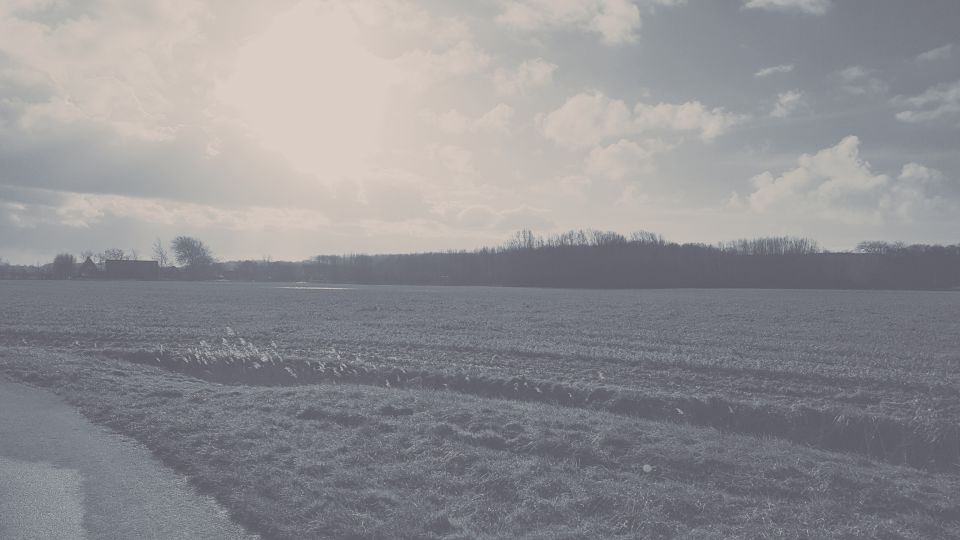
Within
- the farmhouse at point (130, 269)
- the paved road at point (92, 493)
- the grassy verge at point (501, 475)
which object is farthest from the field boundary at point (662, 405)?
the farmhouse at point (130, 269)

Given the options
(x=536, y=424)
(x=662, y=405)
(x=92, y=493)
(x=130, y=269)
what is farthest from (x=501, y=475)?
(x=130, y=269)

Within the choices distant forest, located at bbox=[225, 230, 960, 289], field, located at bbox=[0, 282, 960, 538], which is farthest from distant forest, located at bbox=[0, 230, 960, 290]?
field, located at bbox=[0, 282, 960, 538]

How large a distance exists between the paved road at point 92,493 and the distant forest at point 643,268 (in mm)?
98060

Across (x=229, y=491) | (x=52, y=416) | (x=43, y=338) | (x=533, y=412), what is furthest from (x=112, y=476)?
(x=43, y=338)

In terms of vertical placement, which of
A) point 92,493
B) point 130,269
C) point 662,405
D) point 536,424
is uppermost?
point 130,269

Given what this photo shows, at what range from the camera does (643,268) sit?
12300cm

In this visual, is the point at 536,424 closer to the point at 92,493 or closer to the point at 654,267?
the point at 92,493

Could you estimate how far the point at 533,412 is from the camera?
11.8 m

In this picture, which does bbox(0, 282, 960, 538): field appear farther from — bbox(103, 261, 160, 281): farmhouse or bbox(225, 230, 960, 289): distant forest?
bbox(103, 261, 160, 281): farmhouse

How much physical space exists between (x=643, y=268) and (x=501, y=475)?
120m

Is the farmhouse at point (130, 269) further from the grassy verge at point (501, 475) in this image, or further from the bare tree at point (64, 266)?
the grassy verge at point (501, 475)

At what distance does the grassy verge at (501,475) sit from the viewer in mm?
6547

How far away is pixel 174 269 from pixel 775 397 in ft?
494

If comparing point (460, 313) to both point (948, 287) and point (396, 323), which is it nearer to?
point (396, 323)
